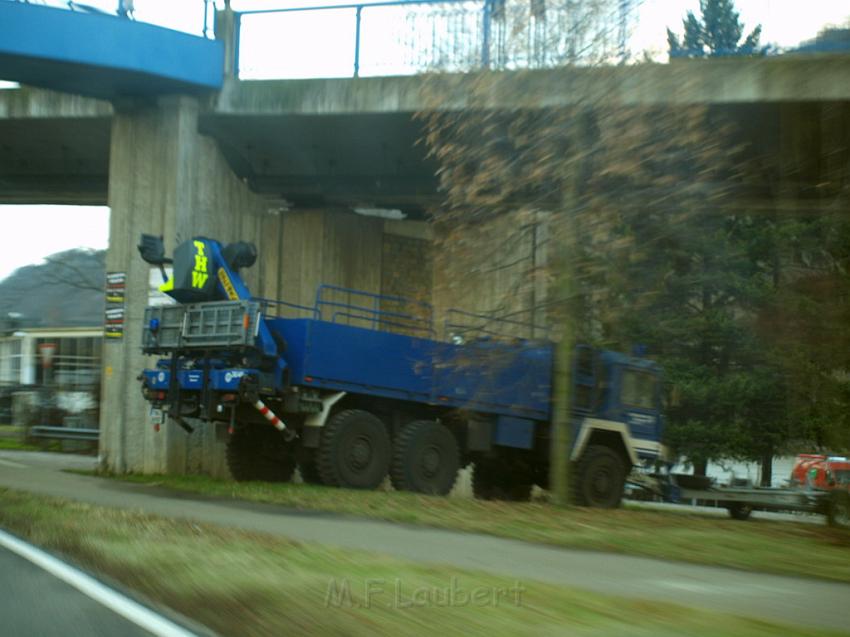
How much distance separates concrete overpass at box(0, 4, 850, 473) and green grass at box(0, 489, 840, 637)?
657 centimetres

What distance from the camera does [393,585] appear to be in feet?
23.5

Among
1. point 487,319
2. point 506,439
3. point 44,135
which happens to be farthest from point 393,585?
point 44,135

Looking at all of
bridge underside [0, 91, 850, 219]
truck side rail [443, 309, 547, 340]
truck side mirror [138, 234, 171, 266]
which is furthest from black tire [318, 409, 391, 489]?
bridge underside [0, 91, 850, 219]

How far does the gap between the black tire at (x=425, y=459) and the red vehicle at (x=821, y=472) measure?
5774 millimetres

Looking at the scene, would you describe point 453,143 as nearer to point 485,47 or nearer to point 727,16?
point 485,47

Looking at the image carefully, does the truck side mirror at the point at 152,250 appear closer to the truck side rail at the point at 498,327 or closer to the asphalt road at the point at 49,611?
the truck side rail at the point at 498,327

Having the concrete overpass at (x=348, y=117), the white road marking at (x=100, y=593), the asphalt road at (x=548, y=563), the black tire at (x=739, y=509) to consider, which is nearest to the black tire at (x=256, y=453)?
the asphalt road at (x=548, y=563)

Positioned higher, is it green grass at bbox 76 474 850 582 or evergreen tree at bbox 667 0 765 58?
evergreen tree at bbox 667 0 765 58

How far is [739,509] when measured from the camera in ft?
75.0

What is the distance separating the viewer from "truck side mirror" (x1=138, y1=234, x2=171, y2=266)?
17.5 metres

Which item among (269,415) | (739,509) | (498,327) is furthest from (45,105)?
(739,509)

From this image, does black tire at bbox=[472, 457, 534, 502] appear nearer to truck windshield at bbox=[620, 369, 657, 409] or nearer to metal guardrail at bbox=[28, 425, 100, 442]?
truck windshield at bbox=[620, 369, 657, 409]

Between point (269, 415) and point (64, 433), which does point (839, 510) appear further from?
point (64, 433)

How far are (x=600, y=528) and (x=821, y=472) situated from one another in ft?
34.6
